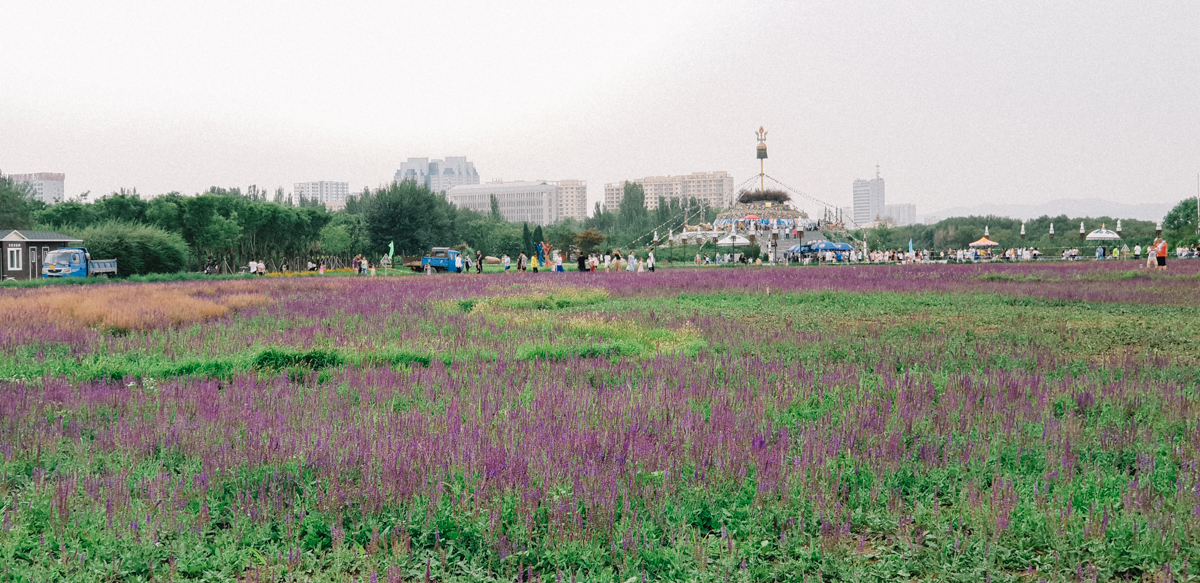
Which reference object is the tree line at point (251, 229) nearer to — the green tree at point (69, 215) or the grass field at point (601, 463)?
the green tree at point (69, 215)

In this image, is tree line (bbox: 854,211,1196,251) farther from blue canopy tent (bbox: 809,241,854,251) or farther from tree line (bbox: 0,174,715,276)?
tree line (bbox: 0,174,715,276)

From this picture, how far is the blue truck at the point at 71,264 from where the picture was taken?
40.9 meters

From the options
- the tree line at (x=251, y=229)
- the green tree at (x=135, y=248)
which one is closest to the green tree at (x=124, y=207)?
the tree line at (x=251, y=229)

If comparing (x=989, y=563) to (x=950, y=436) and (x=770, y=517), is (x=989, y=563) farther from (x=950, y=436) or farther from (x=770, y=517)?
(x=950, y=436)

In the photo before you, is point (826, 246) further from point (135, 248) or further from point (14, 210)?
point (14, 210)

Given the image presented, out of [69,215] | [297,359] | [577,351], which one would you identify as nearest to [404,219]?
[69,215]

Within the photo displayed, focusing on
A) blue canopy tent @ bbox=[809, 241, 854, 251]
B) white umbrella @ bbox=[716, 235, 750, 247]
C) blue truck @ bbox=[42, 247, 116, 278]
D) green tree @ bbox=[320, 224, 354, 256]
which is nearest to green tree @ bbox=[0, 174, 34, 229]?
green tree @ bbox=[320, 224, 354, 256]

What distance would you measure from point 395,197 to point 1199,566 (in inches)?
3095

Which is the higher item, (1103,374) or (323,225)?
(323,225)

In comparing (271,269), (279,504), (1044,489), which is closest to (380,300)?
(279,504)

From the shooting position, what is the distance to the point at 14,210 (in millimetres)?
79500

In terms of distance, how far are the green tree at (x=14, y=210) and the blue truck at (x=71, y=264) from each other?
4461 centimetres

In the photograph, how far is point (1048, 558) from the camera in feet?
12.9

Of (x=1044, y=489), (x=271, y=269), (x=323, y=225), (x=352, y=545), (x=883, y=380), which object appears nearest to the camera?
(x=352, y=545)
